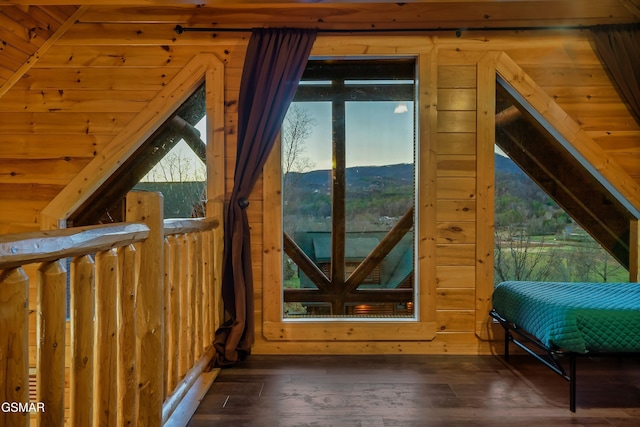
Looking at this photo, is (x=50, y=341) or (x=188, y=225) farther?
(x=188, y=225)

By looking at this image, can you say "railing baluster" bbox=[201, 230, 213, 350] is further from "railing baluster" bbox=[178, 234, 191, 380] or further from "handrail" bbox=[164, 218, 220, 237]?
"railing baluster" bbox=[178, 234, 191, 380]

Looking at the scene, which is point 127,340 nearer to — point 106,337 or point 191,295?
point 106,337

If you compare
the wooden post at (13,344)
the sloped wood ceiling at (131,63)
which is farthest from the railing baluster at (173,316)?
the sloped wood ceiling at (131,63)

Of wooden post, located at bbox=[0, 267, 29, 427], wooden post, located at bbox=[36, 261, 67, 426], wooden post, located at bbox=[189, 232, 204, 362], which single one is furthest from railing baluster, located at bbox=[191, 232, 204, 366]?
wooden post, located at bbox=[0, 267, 29, 427]

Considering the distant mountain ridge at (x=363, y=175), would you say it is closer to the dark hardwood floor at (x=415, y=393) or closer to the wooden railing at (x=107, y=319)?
the wooden railing at (x=107, y=319)

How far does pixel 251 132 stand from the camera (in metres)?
2.29

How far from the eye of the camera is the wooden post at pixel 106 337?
3.69 feet

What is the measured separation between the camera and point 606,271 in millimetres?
2580

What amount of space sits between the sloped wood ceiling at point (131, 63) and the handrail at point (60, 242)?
158cm

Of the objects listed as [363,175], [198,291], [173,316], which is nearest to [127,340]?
[173,316]

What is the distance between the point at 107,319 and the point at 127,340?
0.59 feet

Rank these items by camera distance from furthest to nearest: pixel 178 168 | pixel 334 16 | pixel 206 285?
pixel 178 168, pixel 334 16, pixel 206 285

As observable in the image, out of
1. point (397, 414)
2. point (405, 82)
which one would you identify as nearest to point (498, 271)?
point (397, 414)

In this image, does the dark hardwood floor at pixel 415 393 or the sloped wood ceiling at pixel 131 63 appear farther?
the sloped wood ceiling at pixel 131 63
